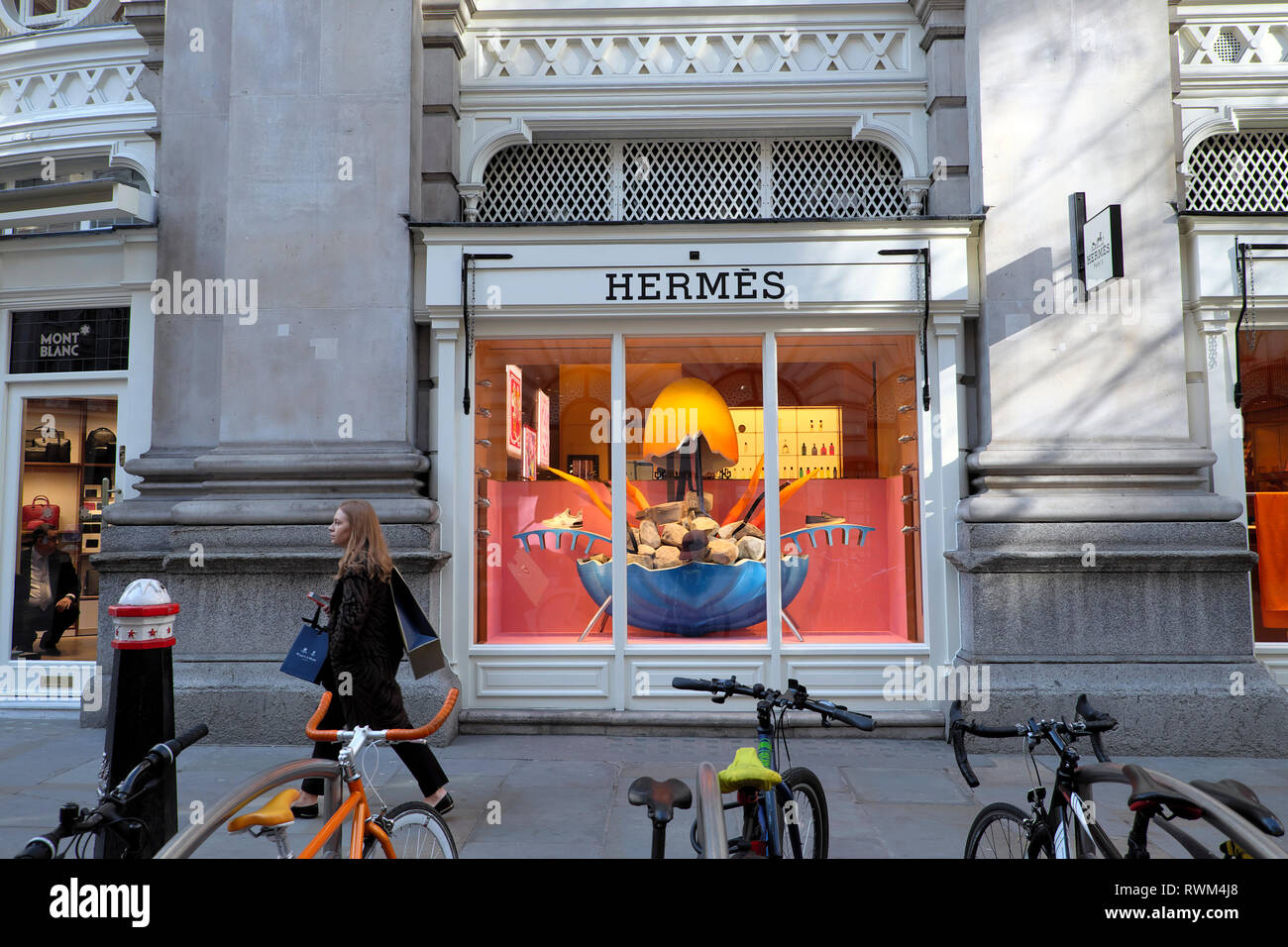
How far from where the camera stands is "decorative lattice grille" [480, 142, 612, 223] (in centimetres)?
851

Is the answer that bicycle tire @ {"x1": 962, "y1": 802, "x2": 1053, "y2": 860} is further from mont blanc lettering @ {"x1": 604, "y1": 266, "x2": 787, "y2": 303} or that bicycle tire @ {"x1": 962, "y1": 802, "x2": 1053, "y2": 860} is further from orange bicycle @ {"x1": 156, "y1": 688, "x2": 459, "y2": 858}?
mont blanc lettering @ {"x1": 604, "y1": 266, "x2": 787, "y2": 303}

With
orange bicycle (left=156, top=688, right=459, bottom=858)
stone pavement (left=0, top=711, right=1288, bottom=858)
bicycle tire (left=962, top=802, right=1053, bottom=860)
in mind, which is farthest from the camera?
stone pavement (left=0, top=711, right=1288, bottom=858)

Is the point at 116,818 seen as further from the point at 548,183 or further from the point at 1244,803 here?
the point at 548,183

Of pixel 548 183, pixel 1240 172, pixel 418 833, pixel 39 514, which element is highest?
pixel 548 183

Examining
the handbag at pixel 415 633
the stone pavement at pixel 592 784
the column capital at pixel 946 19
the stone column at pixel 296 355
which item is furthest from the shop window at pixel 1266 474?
the stone column at pixel 296 355

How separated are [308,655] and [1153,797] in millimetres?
4481

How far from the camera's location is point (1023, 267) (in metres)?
7.70

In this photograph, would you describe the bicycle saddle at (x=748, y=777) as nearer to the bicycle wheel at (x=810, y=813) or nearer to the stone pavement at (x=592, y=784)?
the bicycle wheel at (x=810, y=813)

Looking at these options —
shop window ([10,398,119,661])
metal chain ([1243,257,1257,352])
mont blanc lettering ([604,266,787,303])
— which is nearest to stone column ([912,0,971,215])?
mont blanc lettering ([604,266,787,303])

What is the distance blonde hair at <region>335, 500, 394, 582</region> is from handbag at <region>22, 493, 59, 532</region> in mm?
5106

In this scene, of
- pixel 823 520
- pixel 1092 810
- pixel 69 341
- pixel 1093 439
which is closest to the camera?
pixel 1092 810

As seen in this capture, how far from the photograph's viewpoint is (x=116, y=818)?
244 cm

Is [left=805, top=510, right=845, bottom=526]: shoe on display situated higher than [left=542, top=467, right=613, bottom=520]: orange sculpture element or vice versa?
[left=542, top=467, right=613, bottom=520]: orange sculpture element

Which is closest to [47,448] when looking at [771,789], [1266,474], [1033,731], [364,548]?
[364,548]
